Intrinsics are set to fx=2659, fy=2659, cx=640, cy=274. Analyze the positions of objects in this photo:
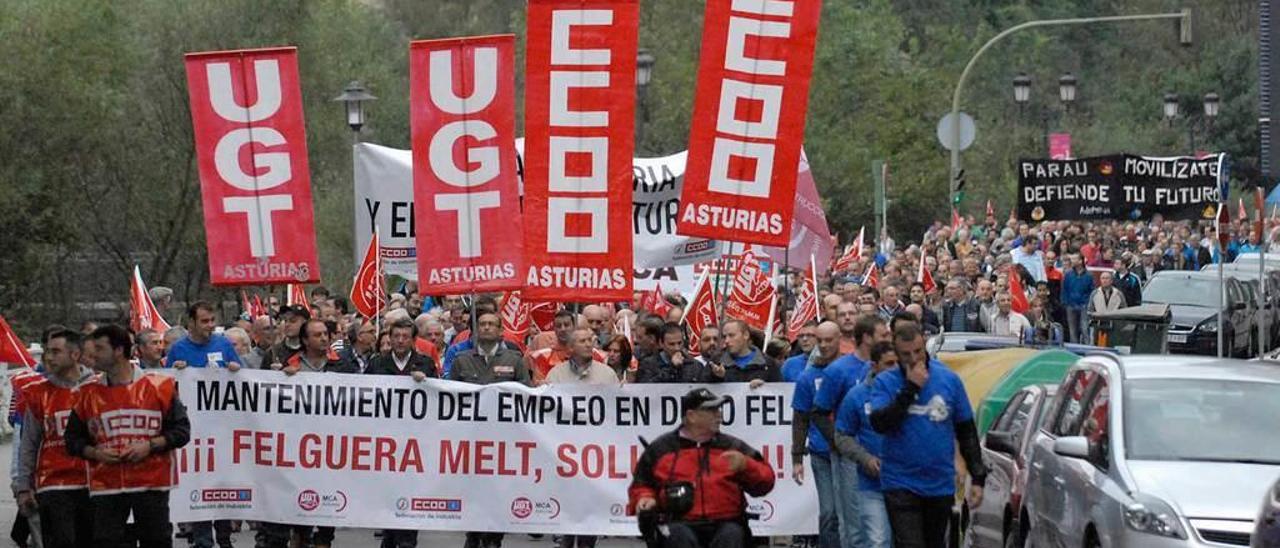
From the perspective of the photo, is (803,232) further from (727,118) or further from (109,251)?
(109,251)

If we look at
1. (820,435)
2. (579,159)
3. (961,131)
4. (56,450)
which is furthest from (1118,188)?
(56,450)

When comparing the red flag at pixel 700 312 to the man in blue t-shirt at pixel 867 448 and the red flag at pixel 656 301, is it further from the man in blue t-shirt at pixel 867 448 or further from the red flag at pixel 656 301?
the man in blue t-shirt at pixel 867 448

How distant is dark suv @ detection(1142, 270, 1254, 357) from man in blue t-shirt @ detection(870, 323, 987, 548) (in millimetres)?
22230

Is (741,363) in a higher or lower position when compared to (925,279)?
higher

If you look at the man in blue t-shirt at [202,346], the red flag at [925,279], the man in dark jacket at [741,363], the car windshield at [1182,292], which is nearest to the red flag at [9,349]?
the man in blue t-shirt at [202,346]

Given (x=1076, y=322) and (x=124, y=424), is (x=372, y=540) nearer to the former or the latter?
(x=124, y=424)

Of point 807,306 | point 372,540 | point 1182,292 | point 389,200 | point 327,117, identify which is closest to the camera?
point 372,540

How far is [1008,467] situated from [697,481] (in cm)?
334

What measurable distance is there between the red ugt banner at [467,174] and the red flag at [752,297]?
4.87 metres

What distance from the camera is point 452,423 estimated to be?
16.4m

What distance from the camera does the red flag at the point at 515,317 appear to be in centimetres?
2231

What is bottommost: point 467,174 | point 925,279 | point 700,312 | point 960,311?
point 960,311

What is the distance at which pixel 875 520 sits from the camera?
12.8 m

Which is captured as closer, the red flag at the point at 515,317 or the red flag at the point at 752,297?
the red flag at the point at 752,297
